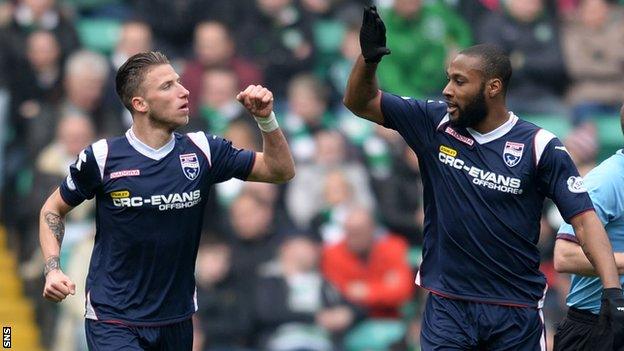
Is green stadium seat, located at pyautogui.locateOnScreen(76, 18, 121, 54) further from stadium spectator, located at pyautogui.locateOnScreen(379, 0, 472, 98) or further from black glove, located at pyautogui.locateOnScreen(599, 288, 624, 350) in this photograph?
black glove, located at pyautogui.locateOnScreen(599, 288, 624, 350)

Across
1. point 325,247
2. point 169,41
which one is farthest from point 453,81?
point 169,41

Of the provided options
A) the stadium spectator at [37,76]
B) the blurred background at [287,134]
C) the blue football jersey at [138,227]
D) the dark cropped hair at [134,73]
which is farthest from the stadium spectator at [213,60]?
the blue football jersey at [138,227]

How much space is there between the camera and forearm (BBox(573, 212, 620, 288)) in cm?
670

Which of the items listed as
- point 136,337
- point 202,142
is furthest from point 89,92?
point 136,337

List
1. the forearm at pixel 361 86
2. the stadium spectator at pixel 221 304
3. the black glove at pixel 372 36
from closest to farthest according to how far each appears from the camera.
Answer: the black glove at pixel 372 36 → the forearm at pixel 361 86 → the stadium spectator at pixel 221 304

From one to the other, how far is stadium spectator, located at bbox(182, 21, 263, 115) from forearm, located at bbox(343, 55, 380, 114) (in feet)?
18.0

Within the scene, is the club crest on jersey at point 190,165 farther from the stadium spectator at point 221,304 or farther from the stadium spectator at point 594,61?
the stadium spectator at point 594,61

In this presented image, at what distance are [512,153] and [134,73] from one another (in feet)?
6.99

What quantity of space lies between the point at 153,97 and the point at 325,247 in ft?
17.1

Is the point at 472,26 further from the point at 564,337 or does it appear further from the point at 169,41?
the point at 564,337

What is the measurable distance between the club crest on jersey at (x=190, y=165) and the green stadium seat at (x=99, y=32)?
5639 mm

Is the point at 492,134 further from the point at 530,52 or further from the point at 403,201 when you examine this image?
the point at 530,52

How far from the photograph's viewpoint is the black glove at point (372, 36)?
6.77 metres

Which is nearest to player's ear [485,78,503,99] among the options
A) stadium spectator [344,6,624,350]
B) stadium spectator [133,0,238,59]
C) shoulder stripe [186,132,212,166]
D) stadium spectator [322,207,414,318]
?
stadium spectator [344,6,624,350]
